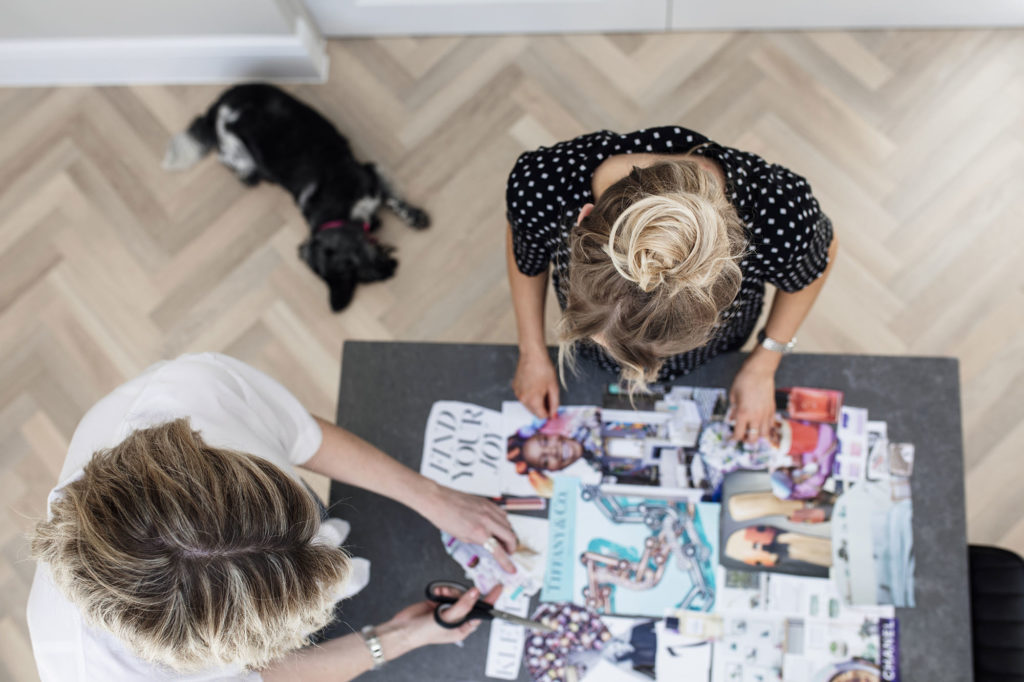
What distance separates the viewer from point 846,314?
2.23 metres

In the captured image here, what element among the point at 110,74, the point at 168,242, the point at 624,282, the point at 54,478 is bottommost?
the point at 54,478

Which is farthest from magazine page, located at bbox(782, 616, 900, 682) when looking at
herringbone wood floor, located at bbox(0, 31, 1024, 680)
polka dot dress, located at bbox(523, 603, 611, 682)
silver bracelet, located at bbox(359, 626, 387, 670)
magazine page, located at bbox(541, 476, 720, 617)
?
herringbone wood floor, located at bbox(0, 31, 1024, 680)

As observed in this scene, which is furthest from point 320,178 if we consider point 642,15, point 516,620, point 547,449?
point 516,620

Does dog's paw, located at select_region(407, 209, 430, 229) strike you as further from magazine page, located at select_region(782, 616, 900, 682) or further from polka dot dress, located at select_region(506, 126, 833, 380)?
magazine page, located at select_region(782, 616, 900, 682)

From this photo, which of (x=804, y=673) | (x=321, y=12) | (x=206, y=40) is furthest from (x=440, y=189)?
(x=804, y=673)

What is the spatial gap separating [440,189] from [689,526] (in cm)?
153

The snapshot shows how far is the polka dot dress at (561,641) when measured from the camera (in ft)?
4.28

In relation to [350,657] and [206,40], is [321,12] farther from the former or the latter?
[350,657]

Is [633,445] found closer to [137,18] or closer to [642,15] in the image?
[642,15]

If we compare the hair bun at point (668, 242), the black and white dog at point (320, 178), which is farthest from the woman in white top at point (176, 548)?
the black and white dog at point (320, 178)

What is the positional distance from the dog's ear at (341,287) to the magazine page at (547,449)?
3.54 feet

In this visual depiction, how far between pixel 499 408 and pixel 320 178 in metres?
1.24

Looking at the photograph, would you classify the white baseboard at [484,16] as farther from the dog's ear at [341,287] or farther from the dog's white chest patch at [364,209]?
the dog's ear at [341,287]

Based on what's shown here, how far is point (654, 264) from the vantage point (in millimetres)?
959
